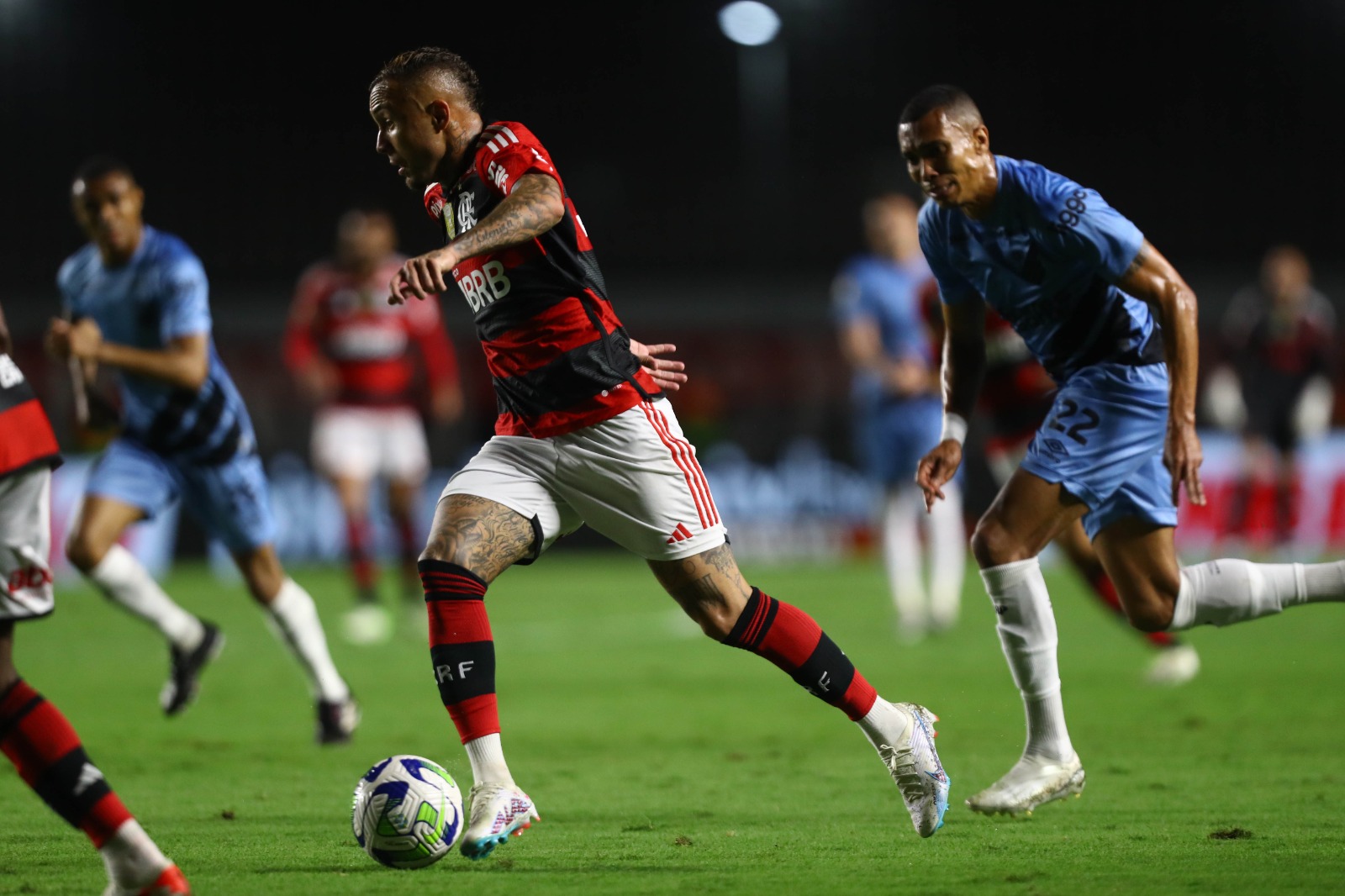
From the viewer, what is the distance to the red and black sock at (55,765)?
11.5 ft

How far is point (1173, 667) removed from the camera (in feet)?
26.3

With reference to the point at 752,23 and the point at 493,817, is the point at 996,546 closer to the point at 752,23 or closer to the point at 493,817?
the point at 493,817

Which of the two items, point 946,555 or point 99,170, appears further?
point 946,555

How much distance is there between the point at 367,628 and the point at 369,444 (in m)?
1.52

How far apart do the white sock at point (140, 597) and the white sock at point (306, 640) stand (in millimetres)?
514

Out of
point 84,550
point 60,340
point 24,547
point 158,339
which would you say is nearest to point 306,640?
point 84,550

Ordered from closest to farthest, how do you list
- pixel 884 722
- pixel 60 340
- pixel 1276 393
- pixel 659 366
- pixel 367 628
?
pixel 884 722 < pixel 659 366 < pixel 60 340 < pixel 367 628 < pixel 1276 393

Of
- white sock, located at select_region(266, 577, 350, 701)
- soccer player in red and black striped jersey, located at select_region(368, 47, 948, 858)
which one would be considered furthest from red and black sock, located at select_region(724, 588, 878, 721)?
white sock, located at select_region(266, 577, 350, 701)

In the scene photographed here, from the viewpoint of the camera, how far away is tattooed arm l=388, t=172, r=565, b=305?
12.3 feet

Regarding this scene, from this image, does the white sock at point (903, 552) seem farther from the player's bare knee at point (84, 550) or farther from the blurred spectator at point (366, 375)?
the player's bare knee at point (84, 550)

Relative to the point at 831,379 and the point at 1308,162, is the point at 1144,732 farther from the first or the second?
the point at 1308,162

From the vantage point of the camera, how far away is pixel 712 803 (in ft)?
17.1

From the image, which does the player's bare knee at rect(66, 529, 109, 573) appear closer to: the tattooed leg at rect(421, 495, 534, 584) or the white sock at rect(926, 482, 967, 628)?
the tattooed leg at rect(421, 495, 534, 584)

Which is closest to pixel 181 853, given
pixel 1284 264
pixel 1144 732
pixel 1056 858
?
pixel 1056 858
